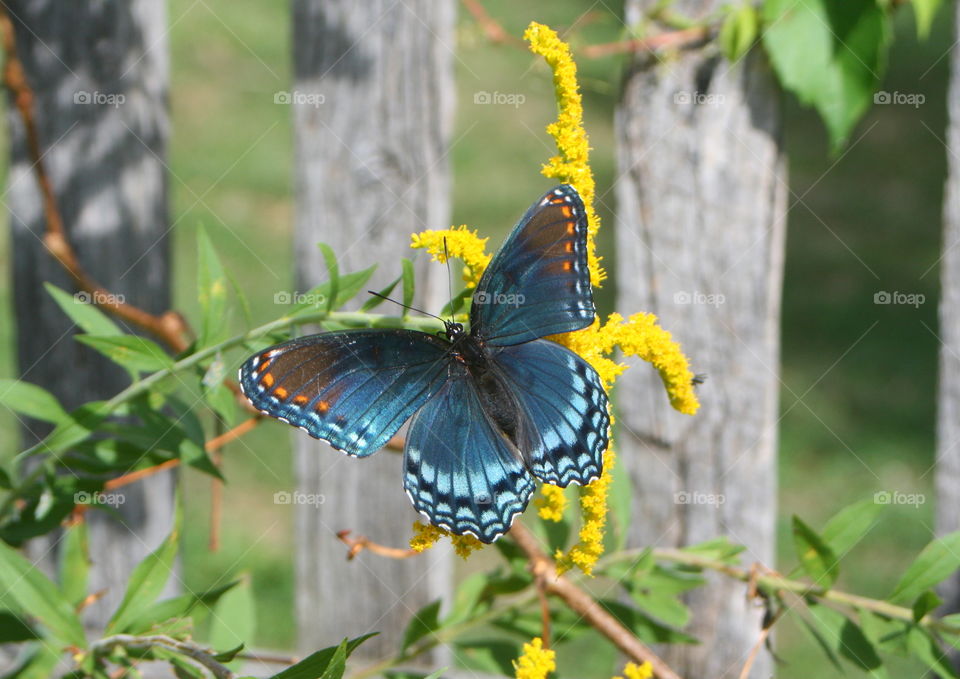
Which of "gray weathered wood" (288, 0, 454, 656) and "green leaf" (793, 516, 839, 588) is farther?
"gray weathered wood" (288, 0, 454, 656)

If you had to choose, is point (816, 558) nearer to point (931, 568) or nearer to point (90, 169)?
point (931, 568)

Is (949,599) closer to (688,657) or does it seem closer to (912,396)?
(688,657)

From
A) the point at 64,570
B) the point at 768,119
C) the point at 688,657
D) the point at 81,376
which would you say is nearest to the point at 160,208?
the point at 81,376

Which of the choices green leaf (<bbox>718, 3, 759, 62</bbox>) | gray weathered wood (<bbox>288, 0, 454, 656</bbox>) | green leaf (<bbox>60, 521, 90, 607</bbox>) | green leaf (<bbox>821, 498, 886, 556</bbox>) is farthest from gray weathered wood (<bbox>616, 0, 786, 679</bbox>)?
green leaf (<bbox>60, 521, 90, 607</bbox>)

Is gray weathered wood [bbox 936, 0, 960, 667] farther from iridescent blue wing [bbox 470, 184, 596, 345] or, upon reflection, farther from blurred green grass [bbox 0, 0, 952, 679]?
iridescent blue wing [bbox 470, 184, 596, 345]

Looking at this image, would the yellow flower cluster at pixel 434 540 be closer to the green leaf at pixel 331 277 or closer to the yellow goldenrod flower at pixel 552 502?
the yellow goldenrod flower at pixel 552 502
